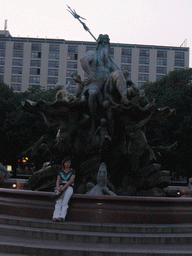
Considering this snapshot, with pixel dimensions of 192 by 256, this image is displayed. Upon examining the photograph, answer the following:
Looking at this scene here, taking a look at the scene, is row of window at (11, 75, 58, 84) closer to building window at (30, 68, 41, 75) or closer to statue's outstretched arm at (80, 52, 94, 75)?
building window at (30, 68, 41, 75)

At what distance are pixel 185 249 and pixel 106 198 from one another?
1893mm

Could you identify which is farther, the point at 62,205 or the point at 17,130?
the point at 17,130

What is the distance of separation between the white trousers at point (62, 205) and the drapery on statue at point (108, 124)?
15.0ft

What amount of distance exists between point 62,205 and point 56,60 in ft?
229

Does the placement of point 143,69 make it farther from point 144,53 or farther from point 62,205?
point 62,205

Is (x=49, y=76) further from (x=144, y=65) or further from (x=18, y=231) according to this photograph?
(x=18, y=231)

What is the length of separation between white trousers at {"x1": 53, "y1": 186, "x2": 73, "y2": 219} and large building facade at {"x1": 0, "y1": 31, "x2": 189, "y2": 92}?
223 ft

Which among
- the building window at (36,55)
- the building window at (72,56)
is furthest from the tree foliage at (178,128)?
the building window at (36,55)

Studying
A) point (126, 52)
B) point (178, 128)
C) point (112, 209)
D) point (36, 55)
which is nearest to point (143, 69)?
point (126, 52)

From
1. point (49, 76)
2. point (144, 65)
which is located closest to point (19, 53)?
point (49, 76)

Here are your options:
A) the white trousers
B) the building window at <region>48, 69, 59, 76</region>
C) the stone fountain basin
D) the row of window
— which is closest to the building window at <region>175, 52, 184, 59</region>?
the building window at <region>48, 69, 59, 76</region>

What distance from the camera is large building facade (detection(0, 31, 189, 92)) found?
2916 inches

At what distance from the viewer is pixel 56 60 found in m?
74.4

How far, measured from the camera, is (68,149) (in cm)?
1173
